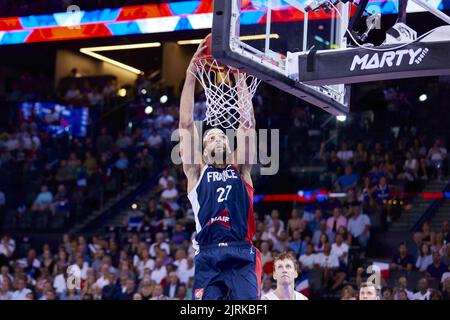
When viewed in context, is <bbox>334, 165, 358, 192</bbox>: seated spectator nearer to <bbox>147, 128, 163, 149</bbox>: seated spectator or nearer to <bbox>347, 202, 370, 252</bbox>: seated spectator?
<bbox>347, 202, 370, 252</bbox>: seated spectator

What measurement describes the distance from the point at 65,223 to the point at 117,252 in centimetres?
260

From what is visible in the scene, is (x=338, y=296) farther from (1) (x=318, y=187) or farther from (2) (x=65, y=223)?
(2) (x=65, y=223)

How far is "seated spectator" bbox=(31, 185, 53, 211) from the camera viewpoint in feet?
60.2

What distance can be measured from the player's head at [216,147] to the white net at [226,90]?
327 millimetres

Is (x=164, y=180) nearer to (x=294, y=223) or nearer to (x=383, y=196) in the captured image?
(x=294, y=223)

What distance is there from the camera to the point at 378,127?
16.2 meters

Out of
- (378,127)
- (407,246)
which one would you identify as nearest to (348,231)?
(407,246)

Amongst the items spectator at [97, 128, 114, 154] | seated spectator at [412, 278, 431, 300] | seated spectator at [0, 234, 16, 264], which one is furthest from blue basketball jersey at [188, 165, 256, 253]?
spectator at [97, 128, 114, 154]

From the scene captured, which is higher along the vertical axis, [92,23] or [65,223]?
[92,23]

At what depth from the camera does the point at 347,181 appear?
15242 mm

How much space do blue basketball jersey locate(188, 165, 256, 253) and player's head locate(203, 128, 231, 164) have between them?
3.2 inches

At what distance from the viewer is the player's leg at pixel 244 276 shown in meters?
6.23

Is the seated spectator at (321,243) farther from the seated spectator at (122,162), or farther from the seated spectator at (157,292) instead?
the seated spectator at (122,162)

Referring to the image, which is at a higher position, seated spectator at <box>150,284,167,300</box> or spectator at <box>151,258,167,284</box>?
spectator at <box>151,258,167,284</box>
